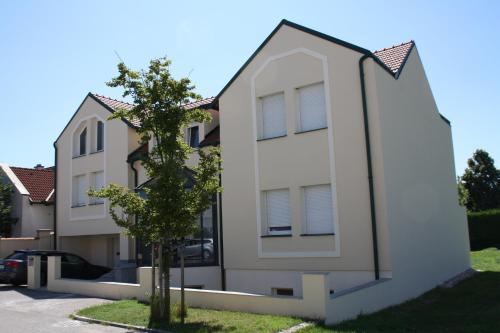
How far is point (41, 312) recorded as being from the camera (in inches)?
500

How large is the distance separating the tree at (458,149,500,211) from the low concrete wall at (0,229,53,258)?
3509cm

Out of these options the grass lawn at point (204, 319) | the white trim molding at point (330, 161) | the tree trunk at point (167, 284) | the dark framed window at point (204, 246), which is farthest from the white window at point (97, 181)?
the tree trunk at point (167, 284)

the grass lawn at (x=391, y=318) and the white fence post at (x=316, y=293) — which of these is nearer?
the grass lawn at (x=391, y=318)

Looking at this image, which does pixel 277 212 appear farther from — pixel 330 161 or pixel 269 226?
pixel 330 161

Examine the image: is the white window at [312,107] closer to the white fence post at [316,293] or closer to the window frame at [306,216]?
the window frame at [306,216]

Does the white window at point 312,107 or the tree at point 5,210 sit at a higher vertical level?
the white window at point 312,107

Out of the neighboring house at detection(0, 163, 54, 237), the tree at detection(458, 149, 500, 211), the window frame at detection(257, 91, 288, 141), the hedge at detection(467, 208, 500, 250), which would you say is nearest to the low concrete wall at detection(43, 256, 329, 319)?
the window frame at detection(257, 91, 288, 141)

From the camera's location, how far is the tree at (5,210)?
26766mm

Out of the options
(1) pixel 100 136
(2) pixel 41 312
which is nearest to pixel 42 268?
(2) pixel 41 312

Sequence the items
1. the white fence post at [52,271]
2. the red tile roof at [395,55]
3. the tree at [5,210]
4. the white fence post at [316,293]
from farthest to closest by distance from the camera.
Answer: the tree at [5,210]
the white fence post at [52,271]
the red tile roof at [395,55]
the white fence post at [316,293]

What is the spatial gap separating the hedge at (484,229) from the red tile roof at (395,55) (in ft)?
67.1

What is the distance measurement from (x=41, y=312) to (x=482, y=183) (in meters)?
42.2

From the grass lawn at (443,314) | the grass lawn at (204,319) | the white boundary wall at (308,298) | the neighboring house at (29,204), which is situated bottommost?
the grass lawn at (443,314)

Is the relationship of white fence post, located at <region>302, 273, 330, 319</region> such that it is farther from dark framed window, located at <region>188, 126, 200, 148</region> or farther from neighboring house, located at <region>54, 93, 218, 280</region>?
neighboring house, located at <region>54, 93, 218, 280</region>
